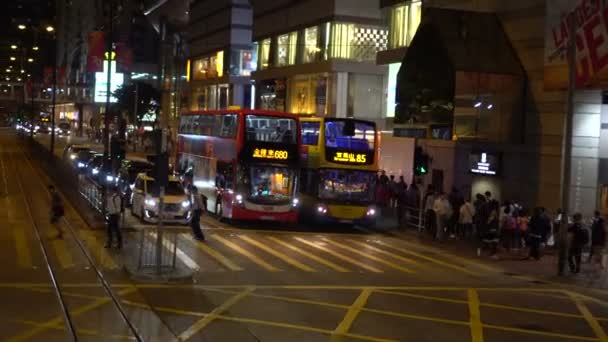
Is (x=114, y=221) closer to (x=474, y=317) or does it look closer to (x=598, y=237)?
(x=474, y=317)

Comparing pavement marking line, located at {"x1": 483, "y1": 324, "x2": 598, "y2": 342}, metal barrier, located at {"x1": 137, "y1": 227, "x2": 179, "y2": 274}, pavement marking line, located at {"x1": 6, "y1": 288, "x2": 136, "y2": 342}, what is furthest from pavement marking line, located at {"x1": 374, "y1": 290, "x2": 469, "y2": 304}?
pavement marking line, located at {"x1": 6, "y1": 288, "x2": 136, "y2": 342}

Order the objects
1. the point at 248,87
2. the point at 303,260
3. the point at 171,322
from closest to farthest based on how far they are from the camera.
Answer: the point at 171,322
the point at 303,260
the point at 248,87

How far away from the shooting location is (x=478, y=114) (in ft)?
103

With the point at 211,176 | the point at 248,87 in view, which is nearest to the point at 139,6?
the point at 248,87

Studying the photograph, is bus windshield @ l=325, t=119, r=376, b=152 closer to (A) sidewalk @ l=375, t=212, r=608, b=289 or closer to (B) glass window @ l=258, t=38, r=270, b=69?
(A) sidewalk @ l=375, t=212, r=608, b=289

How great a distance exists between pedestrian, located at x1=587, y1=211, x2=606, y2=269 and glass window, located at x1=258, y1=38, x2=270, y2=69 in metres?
36.8

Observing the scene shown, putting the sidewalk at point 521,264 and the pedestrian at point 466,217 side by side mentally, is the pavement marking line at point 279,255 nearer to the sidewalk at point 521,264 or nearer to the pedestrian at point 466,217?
the sidewalk at point 521,264

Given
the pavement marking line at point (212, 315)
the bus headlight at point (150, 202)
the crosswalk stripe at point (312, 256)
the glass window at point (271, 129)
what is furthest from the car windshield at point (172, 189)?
the pavement marking line at point (212, 315)

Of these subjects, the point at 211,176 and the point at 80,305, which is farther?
the point at 211,176

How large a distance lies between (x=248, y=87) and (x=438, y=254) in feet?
141

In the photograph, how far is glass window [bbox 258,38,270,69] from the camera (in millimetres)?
57188

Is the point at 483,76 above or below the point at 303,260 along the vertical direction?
above

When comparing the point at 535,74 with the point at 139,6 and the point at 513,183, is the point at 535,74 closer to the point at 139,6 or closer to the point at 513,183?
the point at 513,183

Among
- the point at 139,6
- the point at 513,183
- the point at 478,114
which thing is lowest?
the point at 513,183
